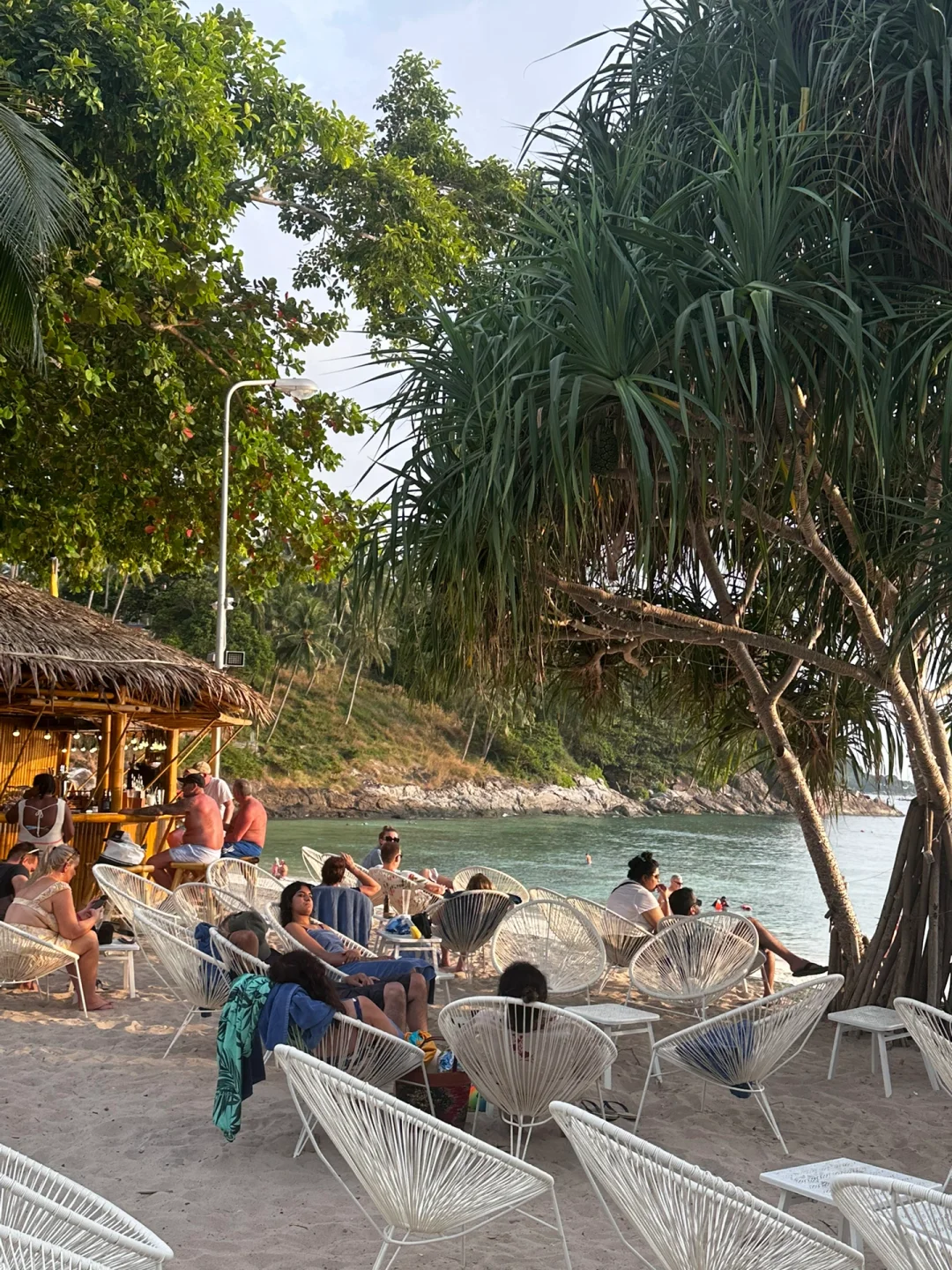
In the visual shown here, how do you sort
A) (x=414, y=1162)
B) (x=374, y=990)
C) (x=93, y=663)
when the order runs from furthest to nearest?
(x=93, y=663) < (x=374, y=990) < (x=414, y=1162)

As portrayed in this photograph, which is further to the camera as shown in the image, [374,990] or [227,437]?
[227,437]

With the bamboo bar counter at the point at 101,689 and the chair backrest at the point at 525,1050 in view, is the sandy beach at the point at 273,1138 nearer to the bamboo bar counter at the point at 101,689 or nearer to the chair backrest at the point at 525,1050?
the chair backrest at the point at 525,1050

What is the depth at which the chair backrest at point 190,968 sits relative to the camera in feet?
21.1

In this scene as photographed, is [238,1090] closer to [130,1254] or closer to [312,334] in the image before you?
[130,1254]

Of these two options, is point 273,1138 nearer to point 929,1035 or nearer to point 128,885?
point 929,1035

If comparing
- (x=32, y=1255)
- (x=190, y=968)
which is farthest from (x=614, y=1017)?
(x=32, y=1255)

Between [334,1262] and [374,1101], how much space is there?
772 mm

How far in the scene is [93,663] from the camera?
11664 mm

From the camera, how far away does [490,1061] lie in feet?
16.1

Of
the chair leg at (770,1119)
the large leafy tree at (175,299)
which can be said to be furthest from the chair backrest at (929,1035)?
the large leafy tree at (175,299)

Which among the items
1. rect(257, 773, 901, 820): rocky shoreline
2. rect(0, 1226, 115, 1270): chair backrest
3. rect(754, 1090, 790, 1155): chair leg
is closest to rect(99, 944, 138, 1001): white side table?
rect(754, 1090, 790, 1155): chair leg

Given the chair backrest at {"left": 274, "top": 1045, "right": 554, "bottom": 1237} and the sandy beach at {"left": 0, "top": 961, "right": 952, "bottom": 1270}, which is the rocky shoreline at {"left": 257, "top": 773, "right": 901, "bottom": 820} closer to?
the sandy beach at {"left": 0, "top": 961, "right": 952, "bottom": 1270}

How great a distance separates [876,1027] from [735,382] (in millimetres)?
3610

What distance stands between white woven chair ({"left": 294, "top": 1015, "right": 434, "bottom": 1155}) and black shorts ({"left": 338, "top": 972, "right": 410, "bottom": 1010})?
2.63 ft
